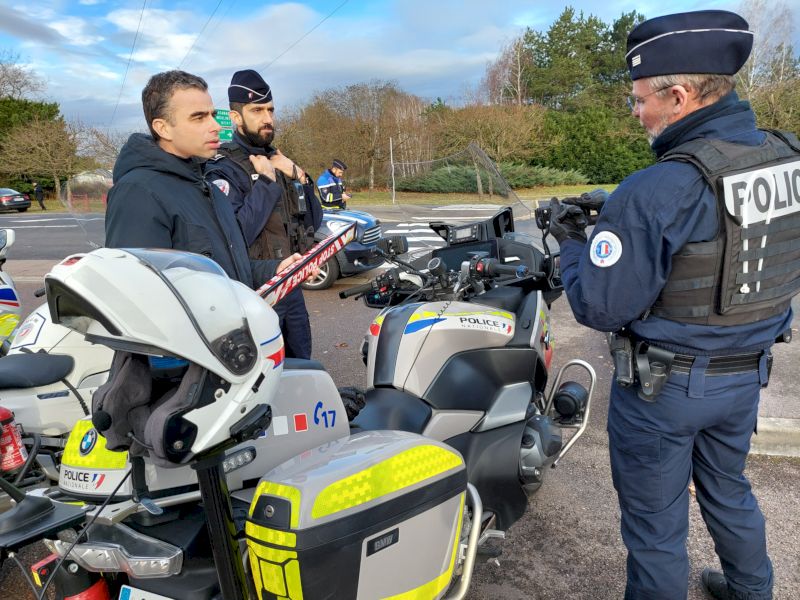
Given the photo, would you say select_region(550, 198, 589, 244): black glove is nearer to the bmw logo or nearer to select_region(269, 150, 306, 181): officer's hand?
the bmw logo

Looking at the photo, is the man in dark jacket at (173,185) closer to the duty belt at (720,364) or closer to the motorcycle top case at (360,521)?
the motorcycle top case at (360,521)

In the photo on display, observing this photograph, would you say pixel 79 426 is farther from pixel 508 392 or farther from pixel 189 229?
pixel 508 392

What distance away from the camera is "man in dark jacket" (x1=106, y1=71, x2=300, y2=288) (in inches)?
86.3


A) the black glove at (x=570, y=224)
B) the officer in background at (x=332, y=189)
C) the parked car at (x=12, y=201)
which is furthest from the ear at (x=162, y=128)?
the parked car at (x=12, y=201)

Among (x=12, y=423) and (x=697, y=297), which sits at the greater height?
(x=697, y=297)

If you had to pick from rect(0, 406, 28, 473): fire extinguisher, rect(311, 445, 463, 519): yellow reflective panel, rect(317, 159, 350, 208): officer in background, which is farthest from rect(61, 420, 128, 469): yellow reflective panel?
rect(317, 159, 350, 208): officer in background

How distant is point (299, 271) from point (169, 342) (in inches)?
37.0

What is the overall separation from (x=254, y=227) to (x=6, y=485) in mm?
2200

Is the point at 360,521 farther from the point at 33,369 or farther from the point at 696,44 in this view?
the point at 33,369

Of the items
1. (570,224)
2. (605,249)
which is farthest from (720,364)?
(570,224)

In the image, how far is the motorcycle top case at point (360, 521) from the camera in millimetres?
1407

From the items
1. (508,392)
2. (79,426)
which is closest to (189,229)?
(79,426)

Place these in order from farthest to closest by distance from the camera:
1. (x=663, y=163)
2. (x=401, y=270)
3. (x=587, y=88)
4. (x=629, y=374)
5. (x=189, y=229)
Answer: (x=587, y=88)
(x=401, y=270)
(x=189, y=229)
(x=629, y=374)
(x=663, y=163)

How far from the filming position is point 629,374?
A: 1.97 metres
